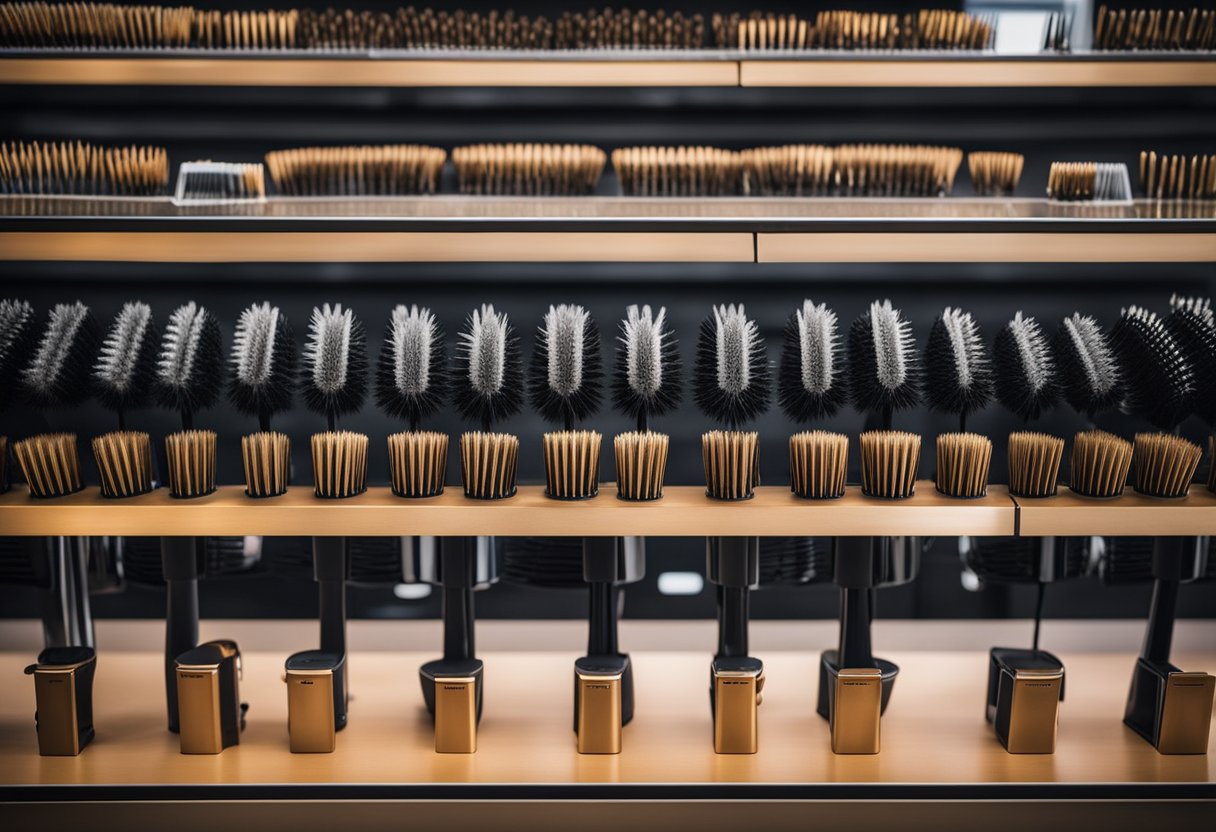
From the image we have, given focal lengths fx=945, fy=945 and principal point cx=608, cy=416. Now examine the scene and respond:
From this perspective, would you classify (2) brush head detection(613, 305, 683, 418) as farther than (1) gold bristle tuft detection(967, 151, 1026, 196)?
No

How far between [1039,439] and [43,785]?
1686mm

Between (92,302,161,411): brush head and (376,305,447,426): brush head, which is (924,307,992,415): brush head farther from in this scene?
(92,302,161,411): brush head

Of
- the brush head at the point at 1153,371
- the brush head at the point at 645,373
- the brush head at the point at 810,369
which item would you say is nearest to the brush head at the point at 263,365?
the brush head at the point at 645,373

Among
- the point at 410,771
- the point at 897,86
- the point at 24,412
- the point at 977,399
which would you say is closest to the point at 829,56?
the point at 897,86

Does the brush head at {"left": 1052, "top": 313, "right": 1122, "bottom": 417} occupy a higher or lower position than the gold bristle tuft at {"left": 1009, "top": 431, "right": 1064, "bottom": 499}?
higher

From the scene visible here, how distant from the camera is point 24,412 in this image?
1905 millimetres

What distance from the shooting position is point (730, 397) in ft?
5.13

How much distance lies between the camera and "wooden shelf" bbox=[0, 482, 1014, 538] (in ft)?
5.05

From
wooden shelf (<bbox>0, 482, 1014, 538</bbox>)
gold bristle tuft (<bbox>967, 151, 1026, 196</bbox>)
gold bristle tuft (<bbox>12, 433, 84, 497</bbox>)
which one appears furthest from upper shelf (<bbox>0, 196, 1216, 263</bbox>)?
wooden shelf (<bbox>0, 482, 1014, 538</bbox>)

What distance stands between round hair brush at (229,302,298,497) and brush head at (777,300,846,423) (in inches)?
33.5

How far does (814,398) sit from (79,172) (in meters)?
1.40

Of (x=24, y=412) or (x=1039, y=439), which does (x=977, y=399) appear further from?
(x=24, y=412)

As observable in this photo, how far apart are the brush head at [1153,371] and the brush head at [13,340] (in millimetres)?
1883

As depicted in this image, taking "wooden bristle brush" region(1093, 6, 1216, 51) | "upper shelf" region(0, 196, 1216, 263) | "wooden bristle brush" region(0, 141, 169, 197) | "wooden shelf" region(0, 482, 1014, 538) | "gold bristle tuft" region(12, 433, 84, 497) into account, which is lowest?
"wooden shelf" region(0, 482, 1014, 538)
